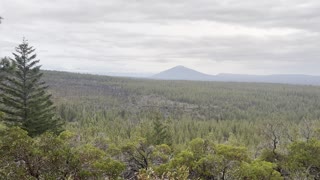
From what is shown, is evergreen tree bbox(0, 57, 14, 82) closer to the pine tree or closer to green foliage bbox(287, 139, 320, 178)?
the pine tree

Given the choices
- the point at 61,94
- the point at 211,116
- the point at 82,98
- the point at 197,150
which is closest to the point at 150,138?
the point at 197,150

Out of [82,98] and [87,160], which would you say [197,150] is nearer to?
[87,160]

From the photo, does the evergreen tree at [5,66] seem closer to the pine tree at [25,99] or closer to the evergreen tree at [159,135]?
the pine tree at [25,99]

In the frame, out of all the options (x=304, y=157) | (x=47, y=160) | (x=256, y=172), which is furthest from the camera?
(x=304, y=157)

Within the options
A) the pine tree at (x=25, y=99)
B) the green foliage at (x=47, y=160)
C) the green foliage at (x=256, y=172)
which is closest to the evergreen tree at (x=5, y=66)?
the pine tree at (x=25, y=99)

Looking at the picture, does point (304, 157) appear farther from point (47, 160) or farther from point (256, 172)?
point (47, 160)

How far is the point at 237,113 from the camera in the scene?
14600 centimetres

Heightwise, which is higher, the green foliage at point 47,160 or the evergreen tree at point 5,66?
the evergreen tree at point 5,66

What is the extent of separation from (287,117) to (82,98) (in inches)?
3903

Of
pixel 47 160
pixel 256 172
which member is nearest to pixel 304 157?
pixel 256 172

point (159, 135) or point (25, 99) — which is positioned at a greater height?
point (25, 99)

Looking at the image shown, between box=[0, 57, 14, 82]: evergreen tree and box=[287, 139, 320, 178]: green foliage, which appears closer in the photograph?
box=[287, 139, 320, 178]: green foliage

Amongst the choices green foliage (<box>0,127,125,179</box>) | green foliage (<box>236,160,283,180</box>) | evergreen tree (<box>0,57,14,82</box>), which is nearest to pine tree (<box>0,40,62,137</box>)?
evergreen tree (<box>0,57,14,82</box>)

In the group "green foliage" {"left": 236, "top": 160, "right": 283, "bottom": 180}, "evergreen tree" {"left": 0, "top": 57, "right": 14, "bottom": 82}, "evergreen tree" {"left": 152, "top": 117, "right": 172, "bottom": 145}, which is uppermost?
"evergreen tree" {"left": 0, "top": 57, "right": 14, "bottom": 82}
